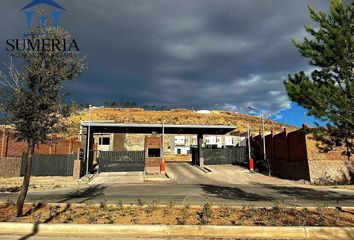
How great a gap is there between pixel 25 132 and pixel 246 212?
27.1 feet

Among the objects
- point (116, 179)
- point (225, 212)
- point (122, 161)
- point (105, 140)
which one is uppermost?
point (105, 140)

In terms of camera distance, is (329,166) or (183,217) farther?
(329,166)

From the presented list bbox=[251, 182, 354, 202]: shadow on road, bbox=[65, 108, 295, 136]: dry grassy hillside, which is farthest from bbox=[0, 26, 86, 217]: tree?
bbox=[65, 108, 295, 136]: dry grassy hillside

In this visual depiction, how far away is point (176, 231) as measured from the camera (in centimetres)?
798

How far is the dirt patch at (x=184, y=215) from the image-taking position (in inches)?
350

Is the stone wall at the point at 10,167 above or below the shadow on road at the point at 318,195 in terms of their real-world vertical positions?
above

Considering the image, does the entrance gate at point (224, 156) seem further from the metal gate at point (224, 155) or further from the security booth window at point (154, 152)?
the security booth window at point (154, 152)

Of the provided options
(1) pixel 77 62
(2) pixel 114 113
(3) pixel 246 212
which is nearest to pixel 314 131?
(3) pixel 246 212

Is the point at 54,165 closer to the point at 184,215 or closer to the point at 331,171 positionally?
the point at 184,215

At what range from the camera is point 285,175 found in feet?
107

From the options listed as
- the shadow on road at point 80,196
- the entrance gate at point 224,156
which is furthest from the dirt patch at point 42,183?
the entrance gate at point 224,156

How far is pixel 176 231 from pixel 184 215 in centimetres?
179

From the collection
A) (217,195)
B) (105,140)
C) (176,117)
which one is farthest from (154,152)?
(176,117)

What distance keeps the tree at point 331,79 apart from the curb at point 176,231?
11.8 feet
